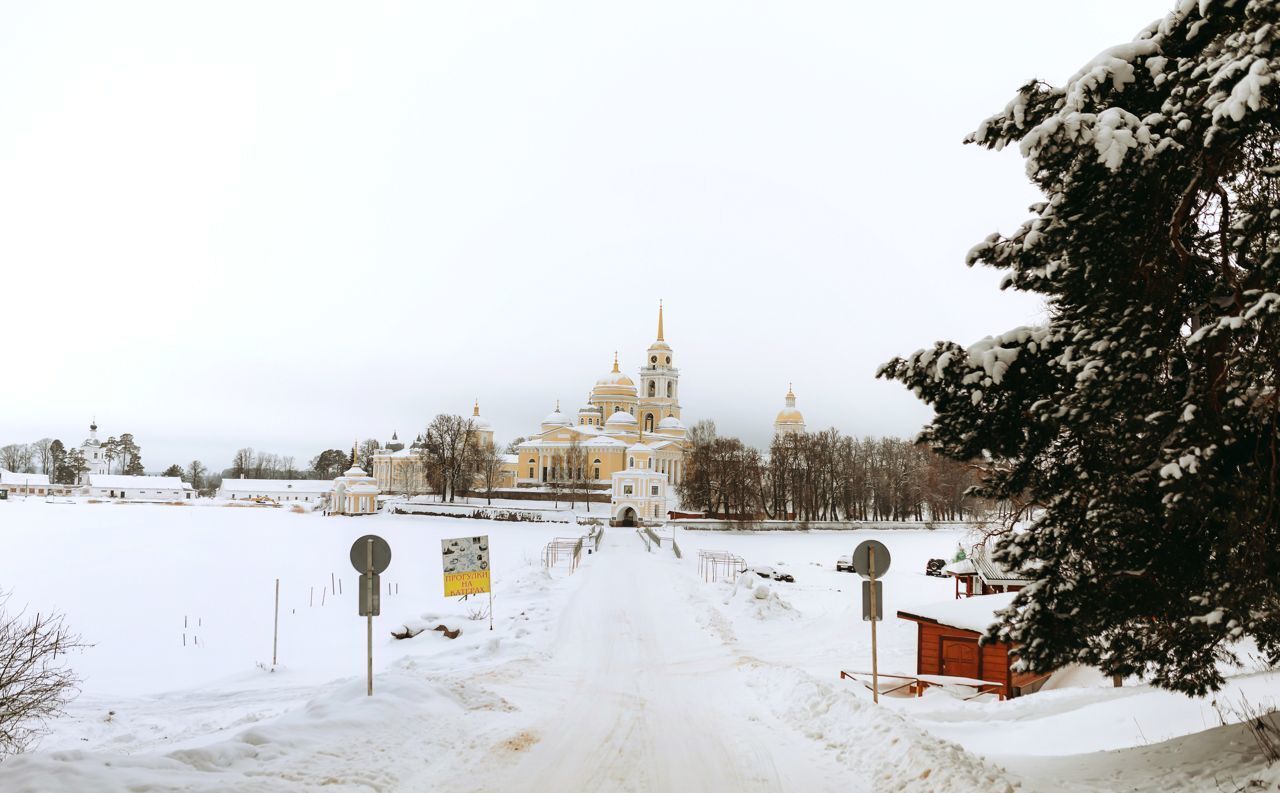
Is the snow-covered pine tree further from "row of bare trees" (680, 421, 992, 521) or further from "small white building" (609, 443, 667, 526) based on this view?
"row of bare trees" (680, 421, 992, 521)

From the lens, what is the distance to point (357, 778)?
698cm

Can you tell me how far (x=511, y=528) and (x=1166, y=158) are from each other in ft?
195

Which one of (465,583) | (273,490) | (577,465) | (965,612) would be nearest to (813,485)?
(577,465)

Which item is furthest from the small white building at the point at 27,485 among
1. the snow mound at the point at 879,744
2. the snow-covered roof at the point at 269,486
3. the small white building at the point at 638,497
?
the snow mound at the point at 879,744

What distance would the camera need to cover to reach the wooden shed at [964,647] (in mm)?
16062

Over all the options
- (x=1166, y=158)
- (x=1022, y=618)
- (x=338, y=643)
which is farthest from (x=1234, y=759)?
(x=338, y=643)

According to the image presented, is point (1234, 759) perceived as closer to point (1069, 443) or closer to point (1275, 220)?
point (1069, 443)

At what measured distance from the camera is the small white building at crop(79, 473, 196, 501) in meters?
113

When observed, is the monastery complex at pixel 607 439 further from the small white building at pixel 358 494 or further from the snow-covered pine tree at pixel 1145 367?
the snow-covered pine tree at pixel 1145 367

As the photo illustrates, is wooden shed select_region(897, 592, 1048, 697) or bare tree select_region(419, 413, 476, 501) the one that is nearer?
wooden shed select_region(897, 592, 1048, 697)

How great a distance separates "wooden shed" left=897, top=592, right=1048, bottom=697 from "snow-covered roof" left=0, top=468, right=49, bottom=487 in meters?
144

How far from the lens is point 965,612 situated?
16.8m

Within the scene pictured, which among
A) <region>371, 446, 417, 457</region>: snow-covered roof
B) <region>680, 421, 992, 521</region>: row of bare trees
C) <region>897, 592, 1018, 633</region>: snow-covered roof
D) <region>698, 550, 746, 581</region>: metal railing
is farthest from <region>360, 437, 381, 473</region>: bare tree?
<region>897, 592, 1018, 633</region>: snow-covered roof

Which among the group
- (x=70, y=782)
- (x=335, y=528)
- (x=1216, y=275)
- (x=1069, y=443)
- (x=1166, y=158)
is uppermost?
(x=1166, y=158)
